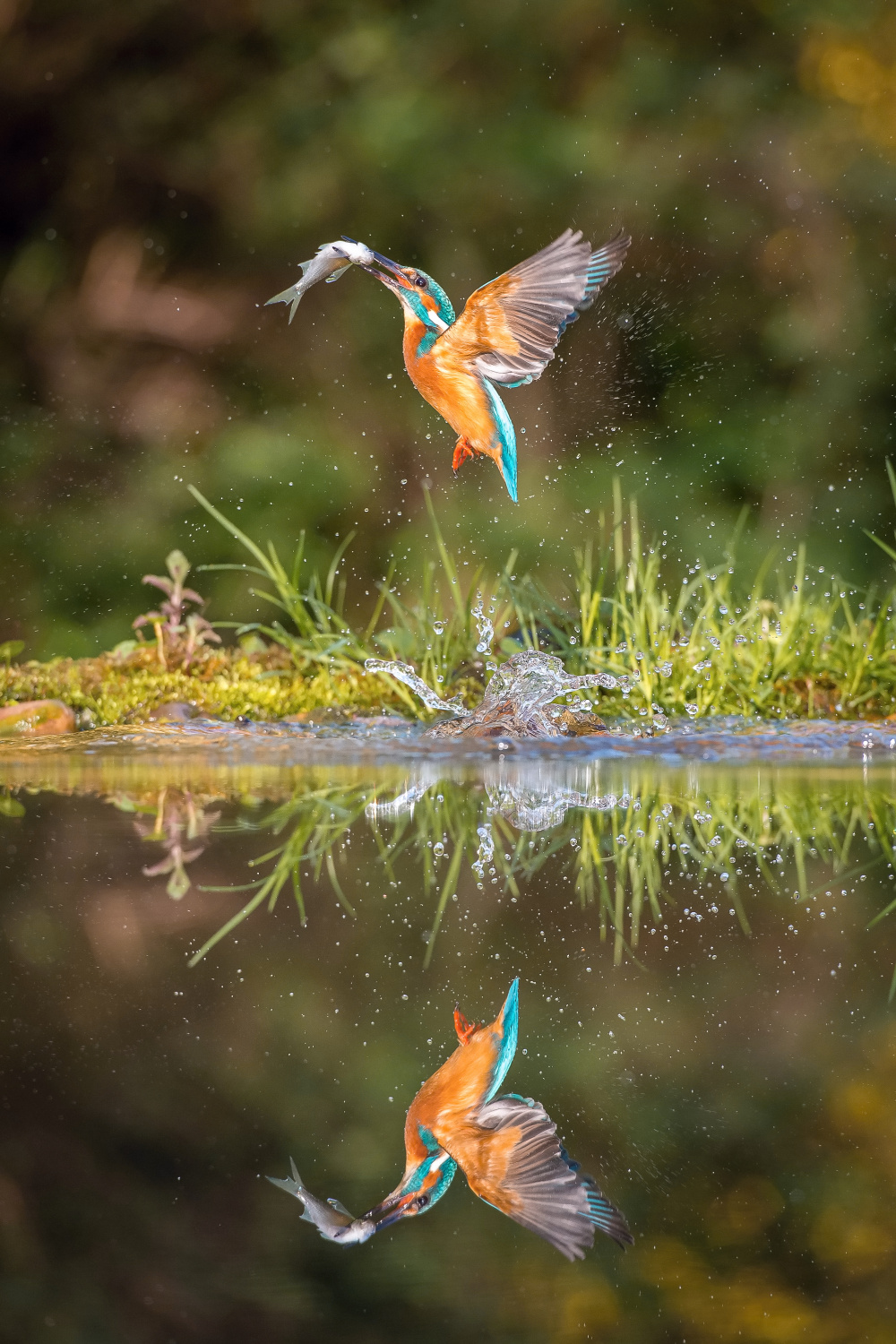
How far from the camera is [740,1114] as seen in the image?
1.02m

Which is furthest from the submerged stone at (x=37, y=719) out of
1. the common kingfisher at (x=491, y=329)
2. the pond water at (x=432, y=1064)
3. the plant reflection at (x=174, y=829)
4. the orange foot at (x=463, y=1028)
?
the orange foot at (x=463, y=1028)

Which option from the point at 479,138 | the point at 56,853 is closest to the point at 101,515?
the point at 479,138

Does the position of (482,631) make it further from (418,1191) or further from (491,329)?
(418,1191)

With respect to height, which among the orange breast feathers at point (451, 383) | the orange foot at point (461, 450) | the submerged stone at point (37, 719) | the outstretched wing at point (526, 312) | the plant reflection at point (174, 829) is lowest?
the submerged stone at point (37, 719)

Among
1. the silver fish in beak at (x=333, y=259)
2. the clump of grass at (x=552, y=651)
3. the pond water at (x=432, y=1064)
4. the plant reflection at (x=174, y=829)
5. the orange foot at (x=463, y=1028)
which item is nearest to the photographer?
the pond water at (x=432, y=1064)

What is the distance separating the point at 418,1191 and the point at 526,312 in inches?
151

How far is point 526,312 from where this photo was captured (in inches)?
175

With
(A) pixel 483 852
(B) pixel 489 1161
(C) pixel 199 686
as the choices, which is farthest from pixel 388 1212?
(C) pixel 199 686

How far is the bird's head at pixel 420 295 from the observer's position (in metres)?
4.91

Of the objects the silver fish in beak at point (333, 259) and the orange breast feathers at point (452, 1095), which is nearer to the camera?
the orange breast feathers at point (452, 1095)

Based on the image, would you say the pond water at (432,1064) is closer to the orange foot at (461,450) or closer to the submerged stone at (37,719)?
the submerged stone at (37,719)

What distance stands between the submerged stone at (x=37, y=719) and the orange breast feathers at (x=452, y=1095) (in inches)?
135

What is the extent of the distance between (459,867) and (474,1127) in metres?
1.05

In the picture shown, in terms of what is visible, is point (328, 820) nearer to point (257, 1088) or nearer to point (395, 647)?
point (257, 1088)
